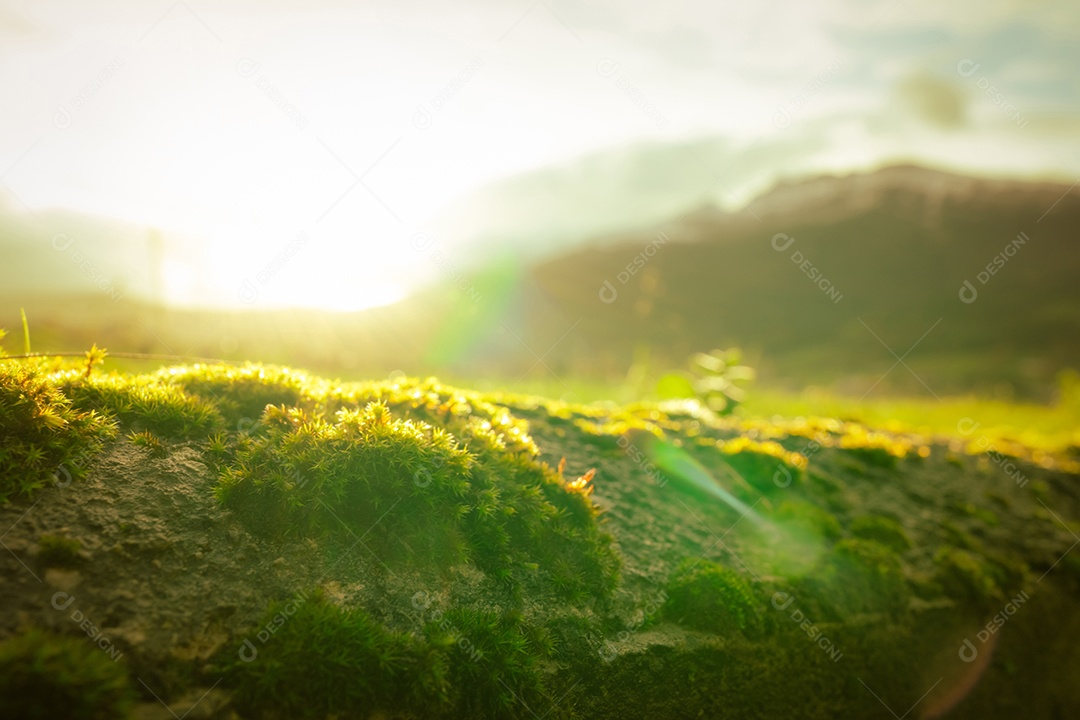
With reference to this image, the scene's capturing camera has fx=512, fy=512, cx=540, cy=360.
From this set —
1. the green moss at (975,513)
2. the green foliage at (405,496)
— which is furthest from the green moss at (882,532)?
the green foliage at (405,496)

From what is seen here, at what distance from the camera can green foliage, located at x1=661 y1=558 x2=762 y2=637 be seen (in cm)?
416

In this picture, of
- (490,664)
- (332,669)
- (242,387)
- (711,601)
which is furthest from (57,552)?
(711,601)

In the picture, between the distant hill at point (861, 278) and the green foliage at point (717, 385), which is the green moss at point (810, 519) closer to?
the green foliage at point (717, 385)

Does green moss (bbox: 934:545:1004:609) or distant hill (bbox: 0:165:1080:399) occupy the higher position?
distant hill (bbox: 0:165:1080:399)

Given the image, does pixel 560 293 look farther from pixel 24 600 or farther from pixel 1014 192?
pixel 1014 192

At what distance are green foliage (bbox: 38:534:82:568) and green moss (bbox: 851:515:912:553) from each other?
715cm

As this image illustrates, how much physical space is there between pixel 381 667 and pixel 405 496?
3.38 ft

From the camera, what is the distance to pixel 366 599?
315 centimetres

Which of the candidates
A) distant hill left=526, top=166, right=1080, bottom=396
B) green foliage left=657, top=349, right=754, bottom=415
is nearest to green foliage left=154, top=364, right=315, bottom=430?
green foliage left=657, top=349, right=754, bottom=415

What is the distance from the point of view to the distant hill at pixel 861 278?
263ft

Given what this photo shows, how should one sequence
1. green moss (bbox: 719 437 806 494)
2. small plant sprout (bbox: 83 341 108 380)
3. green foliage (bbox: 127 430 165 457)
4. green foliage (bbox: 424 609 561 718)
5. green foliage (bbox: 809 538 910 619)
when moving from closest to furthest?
green foliage (bbox: 424 609 561 718)
green foliage (bbox: 127 430 165 457)
small plant sprout (bbox: 83 341 108 380)
green foliage (bbox: 809 538 910 619)
green moss (bbox: 719 437 806 494)

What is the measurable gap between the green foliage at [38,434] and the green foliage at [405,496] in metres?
0.83

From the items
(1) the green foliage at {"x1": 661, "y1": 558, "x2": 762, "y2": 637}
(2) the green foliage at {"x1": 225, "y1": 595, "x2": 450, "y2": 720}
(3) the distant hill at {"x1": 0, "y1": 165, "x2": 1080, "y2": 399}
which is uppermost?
(3) the distant hill at {"x1": 0, "y1": 165, "x2": 1080, "y2": 399}

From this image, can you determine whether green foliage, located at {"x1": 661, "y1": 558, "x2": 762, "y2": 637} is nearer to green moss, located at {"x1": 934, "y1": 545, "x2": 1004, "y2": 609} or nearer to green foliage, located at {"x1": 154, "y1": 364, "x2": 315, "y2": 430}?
green moss, located at {"x1": 934, "y1": 545, "x2": 1004, "y2": 609}
